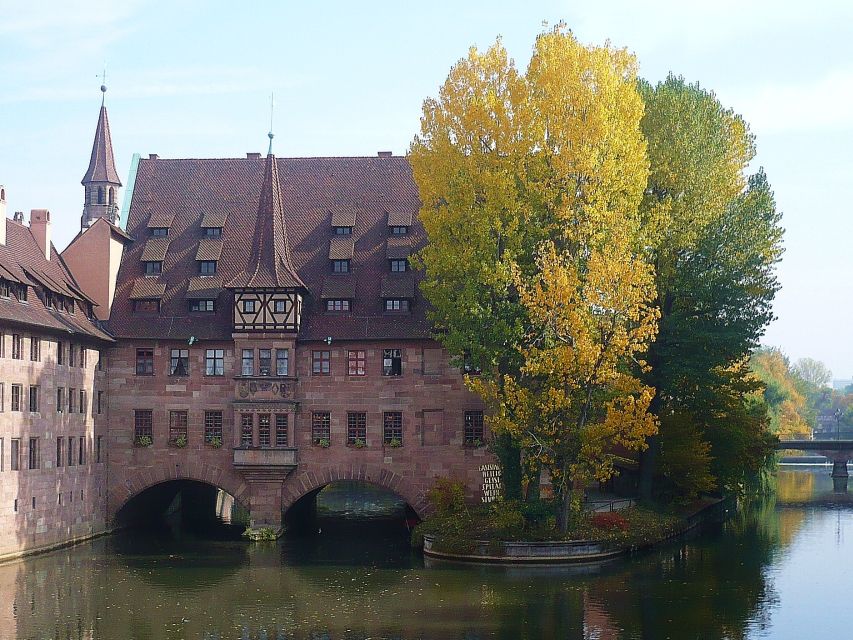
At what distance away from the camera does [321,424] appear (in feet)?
184

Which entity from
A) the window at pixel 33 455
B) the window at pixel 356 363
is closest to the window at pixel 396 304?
the window at pixel 356 363

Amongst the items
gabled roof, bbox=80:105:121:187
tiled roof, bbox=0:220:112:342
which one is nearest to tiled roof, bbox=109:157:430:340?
tiled roof, bbox=0:220:112:342

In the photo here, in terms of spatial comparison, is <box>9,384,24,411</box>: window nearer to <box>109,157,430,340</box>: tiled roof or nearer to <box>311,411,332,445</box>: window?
<box>109,157,430,340</box>: tiled roof

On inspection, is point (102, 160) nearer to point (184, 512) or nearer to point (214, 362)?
point (184, 512)

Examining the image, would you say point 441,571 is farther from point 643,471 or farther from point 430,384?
point 643,471

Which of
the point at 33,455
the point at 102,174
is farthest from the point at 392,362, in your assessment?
the point at 102,174

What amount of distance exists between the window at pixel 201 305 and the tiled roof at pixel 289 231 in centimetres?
38

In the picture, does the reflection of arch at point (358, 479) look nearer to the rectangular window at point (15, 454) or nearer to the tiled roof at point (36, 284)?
the tiled roof at point (36, 284)

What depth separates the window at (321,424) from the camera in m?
56.1

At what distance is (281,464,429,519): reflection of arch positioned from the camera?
5578 centimetres

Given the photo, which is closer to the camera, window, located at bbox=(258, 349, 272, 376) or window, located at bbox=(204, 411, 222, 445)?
window, located at bbox=(258, 349, 272, 376)

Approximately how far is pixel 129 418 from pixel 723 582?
27875mm

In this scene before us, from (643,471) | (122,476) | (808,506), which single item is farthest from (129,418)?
(808,506)

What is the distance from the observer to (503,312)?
158 ft
